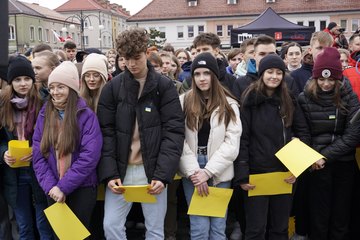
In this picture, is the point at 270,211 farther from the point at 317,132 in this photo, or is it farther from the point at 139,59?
the point at 139,59

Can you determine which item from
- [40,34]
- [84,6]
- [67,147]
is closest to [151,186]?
[67,147]

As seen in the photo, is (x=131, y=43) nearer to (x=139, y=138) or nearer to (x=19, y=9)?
(x=139, y=138)

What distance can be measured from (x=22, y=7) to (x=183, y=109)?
63.1 meters

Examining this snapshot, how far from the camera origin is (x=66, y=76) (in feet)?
11.6

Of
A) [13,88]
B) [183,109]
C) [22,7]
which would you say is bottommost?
[183,109]

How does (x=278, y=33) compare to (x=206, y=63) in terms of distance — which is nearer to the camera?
(x=206, y=63)

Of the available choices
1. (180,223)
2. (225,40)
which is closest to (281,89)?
(180,223)

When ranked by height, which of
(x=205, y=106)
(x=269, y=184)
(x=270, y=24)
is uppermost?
(x=270, y=24)

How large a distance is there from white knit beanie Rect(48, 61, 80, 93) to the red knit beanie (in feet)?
7.63

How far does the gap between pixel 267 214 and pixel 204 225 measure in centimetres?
66

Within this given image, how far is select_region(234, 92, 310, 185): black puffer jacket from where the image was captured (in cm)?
373

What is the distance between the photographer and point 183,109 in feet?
12.3

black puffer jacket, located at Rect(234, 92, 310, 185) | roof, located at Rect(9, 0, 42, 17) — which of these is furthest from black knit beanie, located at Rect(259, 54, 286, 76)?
roof, located at Rect(9, 0, 42, 17)

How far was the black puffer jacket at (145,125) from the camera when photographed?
3416 millimetres
